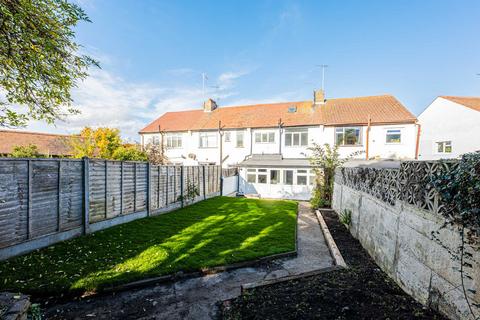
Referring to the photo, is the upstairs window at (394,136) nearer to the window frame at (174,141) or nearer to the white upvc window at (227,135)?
the white upvc window at (227,135)

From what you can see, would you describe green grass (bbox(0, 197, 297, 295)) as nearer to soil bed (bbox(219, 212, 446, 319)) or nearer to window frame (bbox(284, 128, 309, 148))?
soil bed (bbox(219, 212, 446, 319))

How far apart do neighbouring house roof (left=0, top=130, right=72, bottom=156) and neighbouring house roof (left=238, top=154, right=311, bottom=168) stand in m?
20.5

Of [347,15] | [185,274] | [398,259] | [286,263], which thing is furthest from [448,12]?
[185,274]

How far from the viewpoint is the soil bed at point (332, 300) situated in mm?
2912

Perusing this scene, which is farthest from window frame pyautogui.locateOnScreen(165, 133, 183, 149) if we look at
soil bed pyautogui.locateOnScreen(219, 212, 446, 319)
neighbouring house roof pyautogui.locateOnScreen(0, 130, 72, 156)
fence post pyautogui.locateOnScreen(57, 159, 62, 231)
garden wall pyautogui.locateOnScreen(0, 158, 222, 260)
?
soil bed pyautogui.locateOnScreen(219, 212, 446, 319)

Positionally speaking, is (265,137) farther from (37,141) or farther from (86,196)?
(37,141)

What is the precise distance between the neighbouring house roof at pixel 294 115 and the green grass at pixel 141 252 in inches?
518

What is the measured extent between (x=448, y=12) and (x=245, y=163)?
1468 centimetres

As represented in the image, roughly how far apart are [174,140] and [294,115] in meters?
13.2

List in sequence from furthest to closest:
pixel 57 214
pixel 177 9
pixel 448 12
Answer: pixel 177 9
pixel 448 12
pixel 57 214

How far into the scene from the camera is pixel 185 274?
4605 mm

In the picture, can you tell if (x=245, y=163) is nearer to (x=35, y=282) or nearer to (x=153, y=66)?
(x=153, y=66)

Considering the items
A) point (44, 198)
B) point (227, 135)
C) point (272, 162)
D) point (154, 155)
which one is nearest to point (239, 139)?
point (227, 135)

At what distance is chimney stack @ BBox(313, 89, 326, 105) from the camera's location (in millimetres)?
21730
